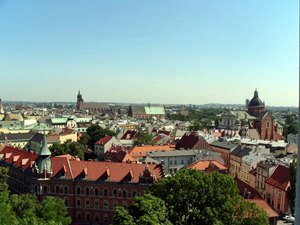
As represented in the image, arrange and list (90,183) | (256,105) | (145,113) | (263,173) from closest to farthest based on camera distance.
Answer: (90,183) < (263,173) < (256,105) < (145,113)

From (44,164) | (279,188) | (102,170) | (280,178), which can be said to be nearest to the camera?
(102,170)

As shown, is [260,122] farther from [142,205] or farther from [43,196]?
[142,205]

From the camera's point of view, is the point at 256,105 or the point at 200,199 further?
the point at 256,105

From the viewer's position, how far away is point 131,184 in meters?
38.2

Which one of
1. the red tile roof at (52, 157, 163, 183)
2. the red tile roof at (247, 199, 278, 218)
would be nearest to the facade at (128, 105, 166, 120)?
the red tile roof at (52, 157, 163, 183)

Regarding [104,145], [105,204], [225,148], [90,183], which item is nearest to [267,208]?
[105,204]

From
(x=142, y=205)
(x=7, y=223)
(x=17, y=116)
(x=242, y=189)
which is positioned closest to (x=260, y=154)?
(x=242, y=189)

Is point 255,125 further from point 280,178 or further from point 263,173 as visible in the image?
point 280,178

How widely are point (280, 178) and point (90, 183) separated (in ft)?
68.2

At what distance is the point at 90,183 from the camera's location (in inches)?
1534

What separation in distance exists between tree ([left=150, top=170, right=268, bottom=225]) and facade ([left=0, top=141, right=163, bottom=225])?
34.9 feet

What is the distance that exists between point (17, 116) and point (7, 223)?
127 metres

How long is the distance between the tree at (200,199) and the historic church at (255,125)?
67.5 meters

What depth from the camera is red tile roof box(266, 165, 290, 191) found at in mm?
40781
